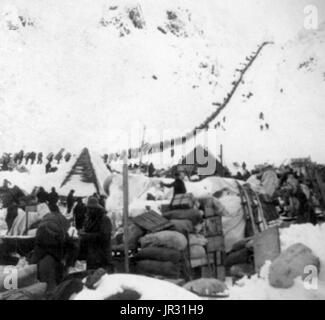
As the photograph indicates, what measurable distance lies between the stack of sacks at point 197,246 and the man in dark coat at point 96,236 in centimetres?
127

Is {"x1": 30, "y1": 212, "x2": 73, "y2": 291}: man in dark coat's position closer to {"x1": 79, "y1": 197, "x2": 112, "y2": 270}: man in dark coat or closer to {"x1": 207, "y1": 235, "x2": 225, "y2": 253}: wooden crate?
{"x1": 79, "y1": 197, "x2": 112, "y2": 270}: man in dark coat

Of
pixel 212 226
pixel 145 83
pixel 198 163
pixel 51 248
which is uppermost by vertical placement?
pixel 145 83

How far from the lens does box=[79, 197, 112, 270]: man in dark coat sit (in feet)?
14.3

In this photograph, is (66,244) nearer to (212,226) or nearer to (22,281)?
(22,281)

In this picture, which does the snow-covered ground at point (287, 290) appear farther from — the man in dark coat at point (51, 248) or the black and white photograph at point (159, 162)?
the man in dark coat at point (51, 248)

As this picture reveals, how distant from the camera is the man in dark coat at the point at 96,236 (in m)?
4.36

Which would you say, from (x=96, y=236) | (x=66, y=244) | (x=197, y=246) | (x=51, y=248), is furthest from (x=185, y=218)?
(x=51, y=248)

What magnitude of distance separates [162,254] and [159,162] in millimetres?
13155

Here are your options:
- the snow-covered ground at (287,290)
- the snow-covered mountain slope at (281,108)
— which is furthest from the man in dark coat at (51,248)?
the snow-covered mountain slope at (281,108)

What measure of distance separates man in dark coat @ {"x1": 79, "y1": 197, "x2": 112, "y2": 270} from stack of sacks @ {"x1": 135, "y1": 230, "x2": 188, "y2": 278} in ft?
2.30

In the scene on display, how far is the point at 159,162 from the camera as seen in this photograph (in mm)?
18125

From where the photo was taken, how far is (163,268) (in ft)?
16.2
